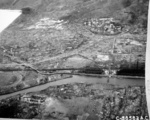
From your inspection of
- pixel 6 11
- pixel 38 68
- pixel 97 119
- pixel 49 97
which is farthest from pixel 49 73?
pixel 6 11

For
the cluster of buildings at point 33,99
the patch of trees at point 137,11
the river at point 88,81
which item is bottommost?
the cluster of buildings at point 33,99

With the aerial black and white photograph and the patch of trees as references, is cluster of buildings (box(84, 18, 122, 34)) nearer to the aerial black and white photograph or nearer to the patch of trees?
the aerial black and white photograph

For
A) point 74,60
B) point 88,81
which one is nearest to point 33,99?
point 88,81

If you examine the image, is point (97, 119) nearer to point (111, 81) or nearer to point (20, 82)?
point (111, 81)

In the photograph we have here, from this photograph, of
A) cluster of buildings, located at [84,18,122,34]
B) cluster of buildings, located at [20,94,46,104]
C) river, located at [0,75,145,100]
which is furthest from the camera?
cluster of buildings, located at [84,18,122,34]

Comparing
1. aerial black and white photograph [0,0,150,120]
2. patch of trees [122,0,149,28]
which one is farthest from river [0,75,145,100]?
patch of trees [122,0,149,28]

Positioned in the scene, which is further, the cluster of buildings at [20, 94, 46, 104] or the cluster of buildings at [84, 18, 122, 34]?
the cluster of buildings at [84, 18, 122, 34]

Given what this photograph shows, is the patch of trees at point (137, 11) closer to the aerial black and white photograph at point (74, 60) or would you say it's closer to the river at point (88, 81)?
the aerial black and white photograph at point (74, 60)

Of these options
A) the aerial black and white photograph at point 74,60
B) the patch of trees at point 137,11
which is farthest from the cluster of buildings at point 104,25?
the patch of trees at point 137,11
